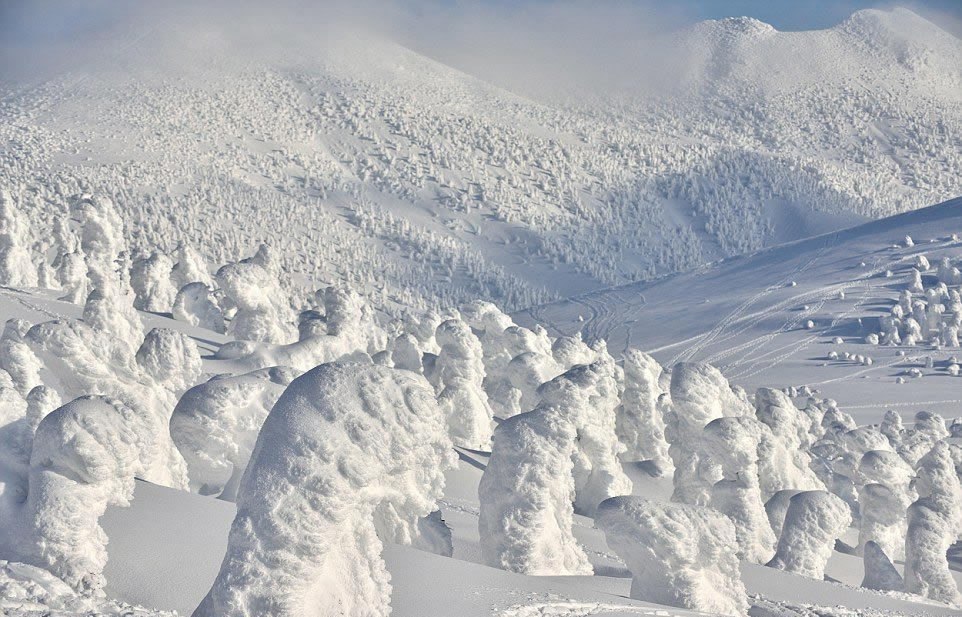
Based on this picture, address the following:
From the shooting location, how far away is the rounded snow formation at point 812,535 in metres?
29.1

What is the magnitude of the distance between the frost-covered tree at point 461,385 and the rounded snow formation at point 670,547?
20282 mm

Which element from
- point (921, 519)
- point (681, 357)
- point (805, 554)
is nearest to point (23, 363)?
point (805, 554)

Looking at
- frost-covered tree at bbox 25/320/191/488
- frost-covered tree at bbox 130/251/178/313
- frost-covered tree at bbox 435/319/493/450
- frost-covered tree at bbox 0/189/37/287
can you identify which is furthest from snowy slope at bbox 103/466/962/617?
frost-covered tree at bbox 130/251/178/313

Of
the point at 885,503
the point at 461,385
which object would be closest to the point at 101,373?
the point at 461,385

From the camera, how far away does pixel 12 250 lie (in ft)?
177

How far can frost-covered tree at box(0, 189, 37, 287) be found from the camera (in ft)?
174

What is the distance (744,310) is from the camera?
11881cm

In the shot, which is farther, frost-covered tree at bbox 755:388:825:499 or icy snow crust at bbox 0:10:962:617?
frost-covered tree at bbox 755:388:825:499

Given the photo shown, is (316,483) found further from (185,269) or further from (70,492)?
(185,269)

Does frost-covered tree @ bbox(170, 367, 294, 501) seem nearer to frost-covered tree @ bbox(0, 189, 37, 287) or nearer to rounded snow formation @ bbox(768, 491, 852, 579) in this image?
rounded snow formation @ bbox(768, 491, 852, 579)

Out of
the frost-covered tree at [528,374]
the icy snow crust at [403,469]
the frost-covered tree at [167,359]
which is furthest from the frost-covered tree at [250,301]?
the frost-covered tree at [167,359]

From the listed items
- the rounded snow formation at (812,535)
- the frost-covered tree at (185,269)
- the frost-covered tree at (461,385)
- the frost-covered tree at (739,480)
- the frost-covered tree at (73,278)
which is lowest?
the rounded snow formation at (812,535)

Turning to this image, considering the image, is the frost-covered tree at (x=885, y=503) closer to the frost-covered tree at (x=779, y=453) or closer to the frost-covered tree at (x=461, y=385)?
the frost-covered tree at (x=779, y=453)

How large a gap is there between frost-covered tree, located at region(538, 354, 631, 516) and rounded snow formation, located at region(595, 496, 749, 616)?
1426cm
